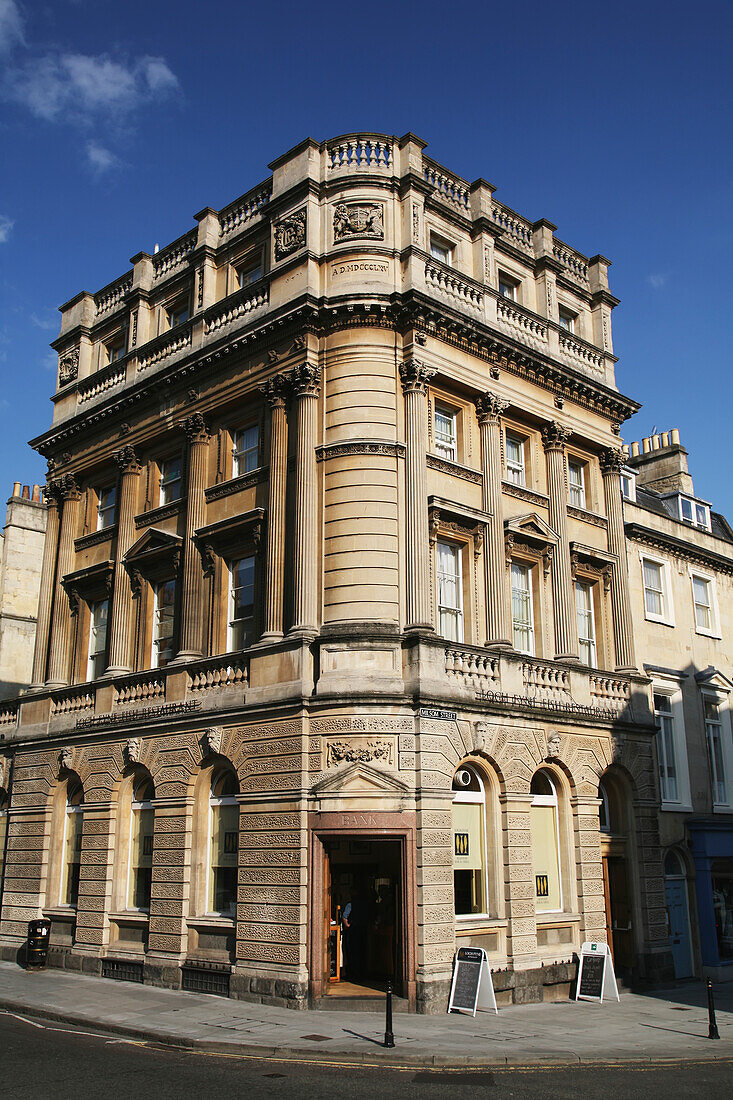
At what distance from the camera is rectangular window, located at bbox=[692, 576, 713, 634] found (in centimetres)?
3034

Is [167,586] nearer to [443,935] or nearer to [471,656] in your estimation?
[471,656]

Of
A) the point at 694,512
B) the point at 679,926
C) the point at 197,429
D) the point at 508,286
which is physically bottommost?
the point at 679,926

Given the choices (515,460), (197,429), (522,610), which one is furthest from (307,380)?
(522,610)

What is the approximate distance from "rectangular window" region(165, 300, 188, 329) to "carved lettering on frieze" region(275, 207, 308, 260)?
5051 mm

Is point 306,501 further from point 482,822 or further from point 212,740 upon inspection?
point 482,822

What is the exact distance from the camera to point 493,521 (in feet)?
74.3

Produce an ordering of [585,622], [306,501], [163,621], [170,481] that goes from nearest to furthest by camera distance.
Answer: [306,501], [163,621], [585,622], [170,481]

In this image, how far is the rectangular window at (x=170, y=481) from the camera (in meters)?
25.8

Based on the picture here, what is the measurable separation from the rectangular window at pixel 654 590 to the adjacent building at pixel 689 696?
39mm

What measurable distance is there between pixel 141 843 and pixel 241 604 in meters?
6.46

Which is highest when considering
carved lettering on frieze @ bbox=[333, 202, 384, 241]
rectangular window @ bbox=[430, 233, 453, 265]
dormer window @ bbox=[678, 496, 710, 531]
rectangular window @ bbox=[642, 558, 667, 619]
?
rectangular window @ bbox=[430, 233, 453, 265]

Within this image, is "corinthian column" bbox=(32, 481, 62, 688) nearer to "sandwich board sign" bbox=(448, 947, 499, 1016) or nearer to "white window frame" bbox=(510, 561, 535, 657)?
"white window frame" bbox=(510, 561, 535, 657)

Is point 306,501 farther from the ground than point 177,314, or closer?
closer

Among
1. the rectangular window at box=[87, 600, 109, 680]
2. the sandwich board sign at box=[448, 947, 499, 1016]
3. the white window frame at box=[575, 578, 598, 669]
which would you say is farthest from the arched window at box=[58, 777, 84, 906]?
the white window frame at box=[575, 578, 598, 669]
